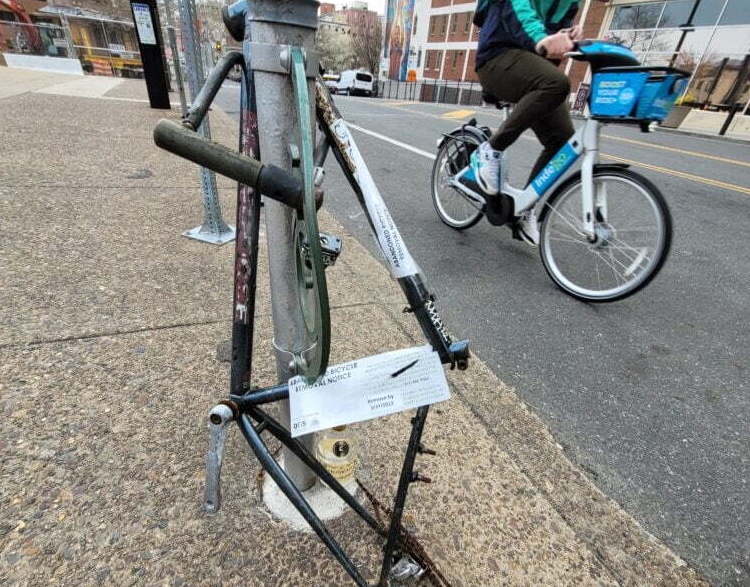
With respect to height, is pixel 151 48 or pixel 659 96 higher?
pixel 659 96

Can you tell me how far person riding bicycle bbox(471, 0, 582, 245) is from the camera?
2508 mm

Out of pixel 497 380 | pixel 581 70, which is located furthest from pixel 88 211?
pixel 581 70

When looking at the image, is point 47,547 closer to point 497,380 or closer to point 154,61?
point 497,380

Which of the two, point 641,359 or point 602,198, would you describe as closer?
point 641,359

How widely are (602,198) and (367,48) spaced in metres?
60.1

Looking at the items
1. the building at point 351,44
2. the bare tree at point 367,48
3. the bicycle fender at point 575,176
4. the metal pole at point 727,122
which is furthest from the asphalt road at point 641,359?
the bare tree at point 367,48

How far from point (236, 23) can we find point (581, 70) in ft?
99.6

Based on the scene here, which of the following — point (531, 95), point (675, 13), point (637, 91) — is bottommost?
point (531, 95)

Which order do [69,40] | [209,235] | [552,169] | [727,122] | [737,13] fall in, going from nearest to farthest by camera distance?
1. [552,169]
2. [209,235]
3. [727,122]
4. [69,40]
5. [737,13]

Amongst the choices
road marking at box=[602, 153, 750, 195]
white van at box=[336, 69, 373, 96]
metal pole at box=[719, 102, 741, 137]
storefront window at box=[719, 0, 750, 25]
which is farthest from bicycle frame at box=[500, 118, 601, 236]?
white van at box=[336, 69, 373, 96]

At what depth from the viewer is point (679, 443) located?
167 centimetres

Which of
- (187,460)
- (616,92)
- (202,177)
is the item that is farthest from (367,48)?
(187,460)

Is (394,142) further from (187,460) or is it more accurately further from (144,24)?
(187,460)

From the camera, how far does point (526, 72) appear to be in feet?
8.55
